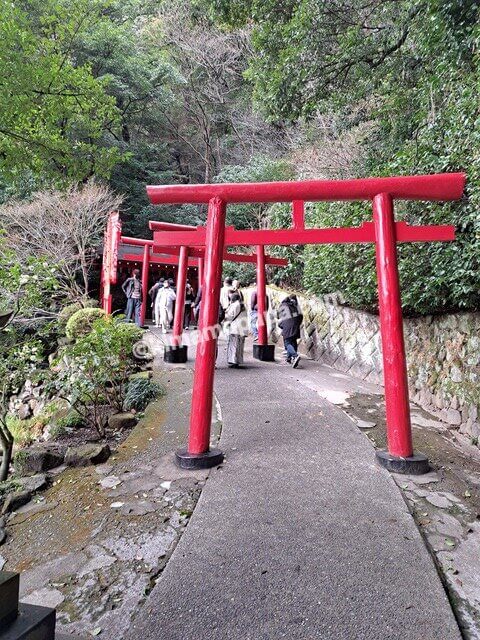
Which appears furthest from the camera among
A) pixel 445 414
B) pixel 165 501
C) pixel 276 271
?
pixel 276 271

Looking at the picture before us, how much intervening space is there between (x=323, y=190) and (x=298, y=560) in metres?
3.46

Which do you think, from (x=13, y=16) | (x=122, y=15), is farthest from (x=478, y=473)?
(x=122, y=15)

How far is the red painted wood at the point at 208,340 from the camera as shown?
13.1ft

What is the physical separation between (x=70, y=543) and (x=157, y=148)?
71.7ft

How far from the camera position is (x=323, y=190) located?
434cm

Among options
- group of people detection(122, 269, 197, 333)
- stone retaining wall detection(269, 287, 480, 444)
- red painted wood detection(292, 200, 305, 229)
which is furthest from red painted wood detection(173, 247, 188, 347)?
red painted wood detection(292, 200, 305, 229)

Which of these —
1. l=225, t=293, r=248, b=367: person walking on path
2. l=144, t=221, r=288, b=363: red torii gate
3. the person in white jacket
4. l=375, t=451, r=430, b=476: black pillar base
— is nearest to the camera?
l=375, t=451, r=430, b=476: black pillar base

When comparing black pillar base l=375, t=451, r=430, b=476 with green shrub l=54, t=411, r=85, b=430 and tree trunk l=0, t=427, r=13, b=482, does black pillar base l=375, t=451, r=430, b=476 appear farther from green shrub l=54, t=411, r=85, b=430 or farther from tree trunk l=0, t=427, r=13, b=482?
green shrub l=54, t=411, r=85, b=430

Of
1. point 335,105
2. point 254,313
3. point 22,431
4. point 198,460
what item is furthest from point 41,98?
point 254,313

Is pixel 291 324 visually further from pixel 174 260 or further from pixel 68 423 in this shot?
pixel 174 260

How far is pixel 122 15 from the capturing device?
23.7 meters

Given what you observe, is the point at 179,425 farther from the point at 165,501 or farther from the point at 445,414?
the point at 445,414

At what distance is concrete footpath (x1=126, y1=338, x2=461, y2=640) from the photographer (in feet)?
6.56

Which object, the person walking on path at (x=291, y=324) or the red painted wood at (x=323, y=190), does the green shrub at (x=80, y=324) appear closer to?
the person walking on path at (x=291, y=324)
